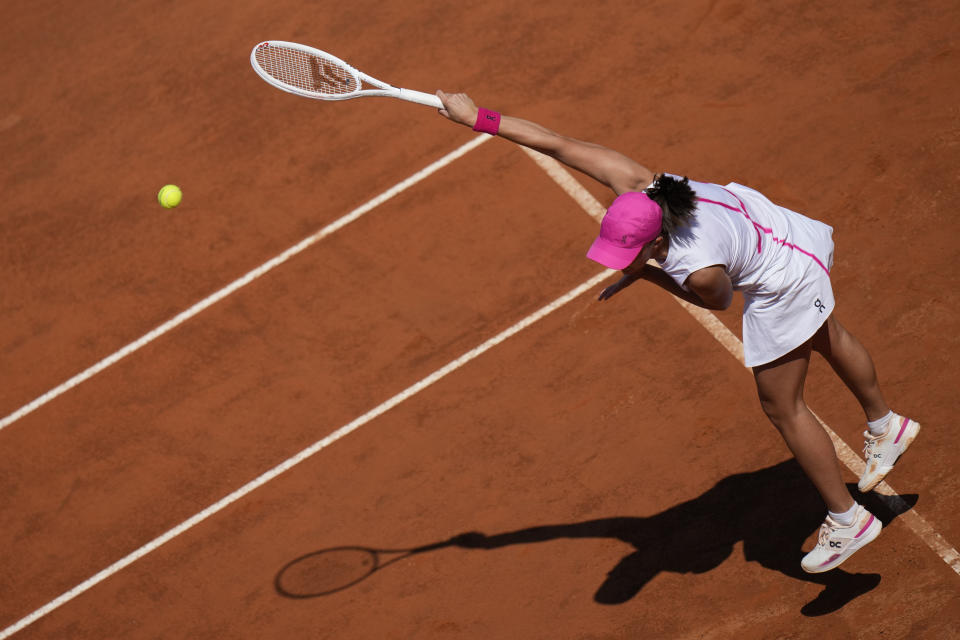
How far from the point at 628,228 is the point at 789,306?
1.01 m

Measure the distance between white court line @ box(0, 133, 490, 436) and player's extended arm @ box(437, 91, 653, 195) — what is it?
328cm

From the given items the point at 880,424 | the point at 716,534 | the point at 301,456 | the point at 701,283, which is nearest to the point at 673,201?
the point at 701,283

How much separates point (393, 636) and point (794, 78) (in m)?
5.45

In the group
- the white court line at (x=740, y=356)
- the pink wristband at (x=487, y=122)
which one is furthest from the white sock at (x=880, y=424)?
the pink wristband at (x=487, y=122)

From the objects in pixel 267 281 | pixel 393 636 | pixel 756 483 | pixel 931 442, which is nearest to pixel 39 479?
pixel 267 281

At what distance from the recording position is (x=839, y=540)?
211 inches

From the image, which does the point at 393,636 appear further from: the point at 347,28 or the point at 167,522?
the point at 347,28

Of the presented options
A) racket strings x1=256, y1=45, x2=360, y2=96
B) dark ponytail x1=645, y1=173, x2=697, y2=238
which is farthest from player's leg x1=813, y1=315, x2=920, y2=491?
racket strings x1=256, y1=45, x2=360, y2=96

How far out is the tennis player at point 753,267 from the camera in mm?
4535

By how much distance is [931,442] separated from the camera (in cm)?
609

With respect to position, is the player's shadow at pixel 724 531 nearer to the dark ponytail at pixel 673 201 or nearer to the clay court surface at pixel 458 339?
the clay court surface at pixel 458 339

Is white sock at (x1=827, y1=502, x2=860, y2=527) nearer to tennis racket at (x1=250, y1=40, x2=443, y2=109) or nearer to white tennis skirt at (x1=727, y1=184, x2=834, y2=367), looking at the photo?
white tennis skirt at (x1=727, y1=184, x2=834, y2=367)

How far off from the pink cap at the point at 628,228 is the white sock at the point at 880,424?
1.97 m

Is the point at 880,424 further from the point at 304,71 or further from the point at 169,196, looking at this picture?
the point at 169,196
